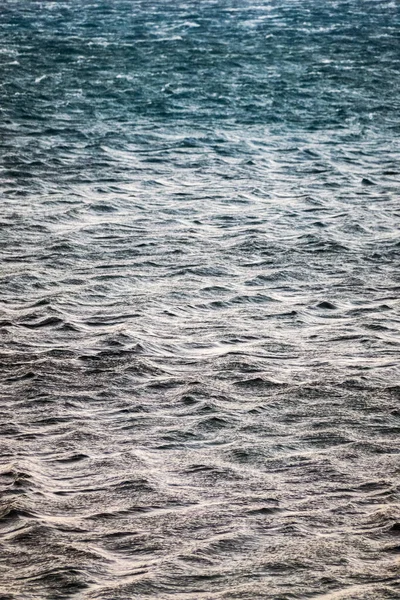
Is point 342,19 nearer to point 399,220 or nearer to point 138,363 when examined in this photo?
point 399,220

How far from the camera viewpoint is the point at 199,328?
6.46m

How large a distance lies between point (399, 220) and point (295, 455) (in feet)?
14.5

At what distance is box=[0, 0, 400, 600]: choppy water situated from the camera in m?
4.08

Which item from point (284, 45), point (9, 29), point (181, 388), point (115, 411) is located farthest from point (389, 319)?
point (9, 29)

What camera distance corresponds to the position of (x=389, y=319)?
21.7ft

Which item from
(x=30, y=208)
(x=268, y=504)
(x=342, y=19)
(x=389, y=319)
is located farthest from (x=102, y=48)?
(x=268, y=504)

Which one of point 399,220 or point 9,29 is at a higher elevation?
point 9,29

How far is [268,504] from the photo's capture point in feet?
14.4

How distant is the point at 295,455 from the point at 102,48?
10908 mm

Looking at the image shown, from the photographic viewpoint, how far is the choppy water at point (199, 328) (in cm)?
408

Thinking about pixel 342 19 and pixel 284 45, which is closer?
pixel 284 45

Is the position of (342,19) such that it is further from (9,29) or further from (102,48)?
(9,29)

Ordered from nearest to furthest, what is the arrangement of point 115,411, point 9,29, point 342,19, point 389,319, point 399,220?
point 115,411 < point 389,319 < point 399,220 < point 9,29 < point 342,19

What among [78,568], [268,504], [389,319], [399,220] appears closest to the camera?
[78,568]
